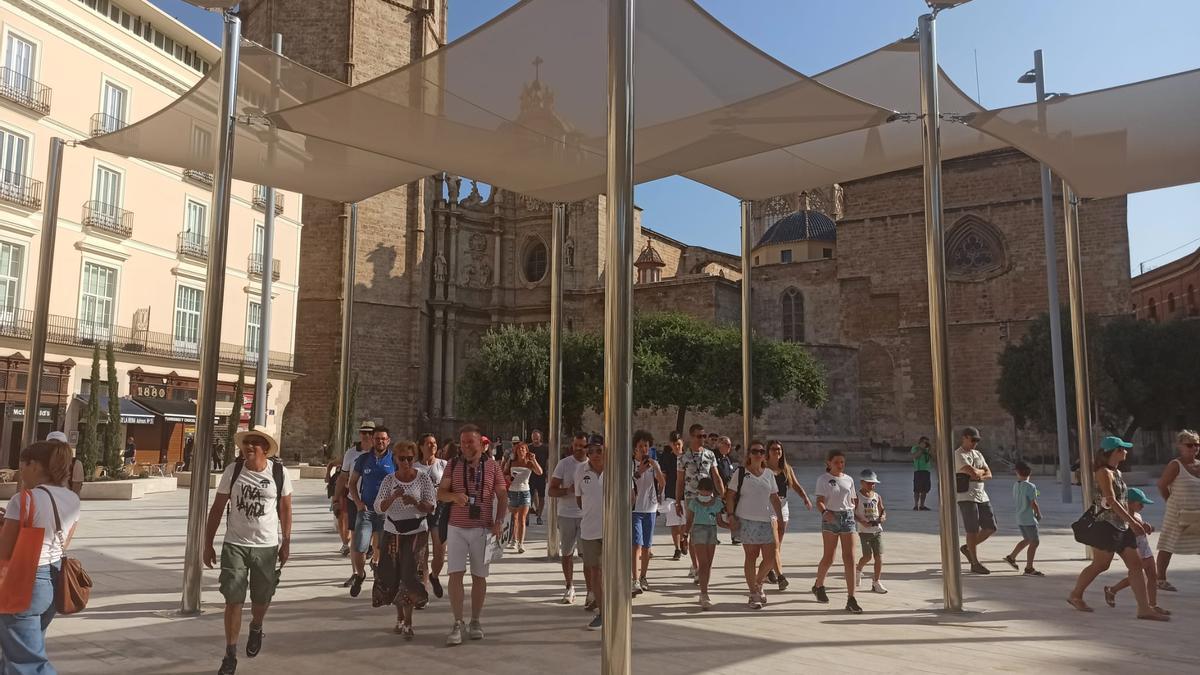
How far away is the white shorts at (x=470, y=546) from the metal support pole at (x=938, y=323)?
416cm

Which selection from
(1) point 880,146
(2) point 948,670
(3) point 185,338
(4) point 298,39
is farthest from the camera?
(4) point 298,39

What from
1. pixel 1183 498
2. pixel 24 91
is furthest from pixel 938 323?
pixel 24 91

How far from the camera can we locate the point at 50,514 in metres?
4.18

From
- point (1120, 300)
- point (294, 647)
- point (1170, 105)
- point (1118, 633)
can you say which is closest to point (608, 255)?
point (294, 647)

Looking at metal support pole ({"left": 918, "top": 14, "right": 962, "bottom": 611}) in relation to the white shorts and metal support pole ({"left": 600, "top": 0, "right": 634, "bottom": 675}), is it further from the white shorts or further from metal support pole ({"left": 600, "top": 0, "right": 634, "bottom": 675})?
the white shorts

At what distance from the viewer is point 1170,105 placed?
7.60 meters

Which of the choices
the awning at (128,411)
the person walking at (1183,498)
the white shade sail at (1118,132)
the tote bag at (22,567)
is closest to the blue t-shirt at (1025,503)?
the person walking at (1183,498)

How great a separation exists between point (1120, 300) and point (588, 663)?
4014 cm

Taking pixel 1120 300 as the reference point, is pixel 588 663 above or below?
below

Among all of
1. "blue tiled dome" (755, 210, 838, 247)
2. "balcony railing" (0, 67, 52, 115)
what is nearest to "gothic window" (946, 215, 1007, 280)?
"blue tiled dome" (755, 210, 838, 247)

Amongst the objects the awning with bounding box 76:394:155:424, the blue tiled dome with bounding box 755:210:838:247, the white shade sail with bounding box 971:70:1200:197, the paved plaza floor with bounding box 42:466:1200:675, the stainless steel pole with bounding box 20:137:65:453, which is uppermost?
the blue tiled dome with bounding box 755:210:838:247

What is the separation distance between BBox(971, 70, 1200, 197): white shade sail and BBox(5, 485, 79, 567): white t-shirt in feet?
26.9

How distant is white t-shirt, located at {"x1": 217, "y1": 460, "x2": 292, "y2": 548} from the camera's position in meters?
5.51

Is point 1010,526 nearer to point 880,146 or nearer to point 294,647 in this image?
point 880,146
